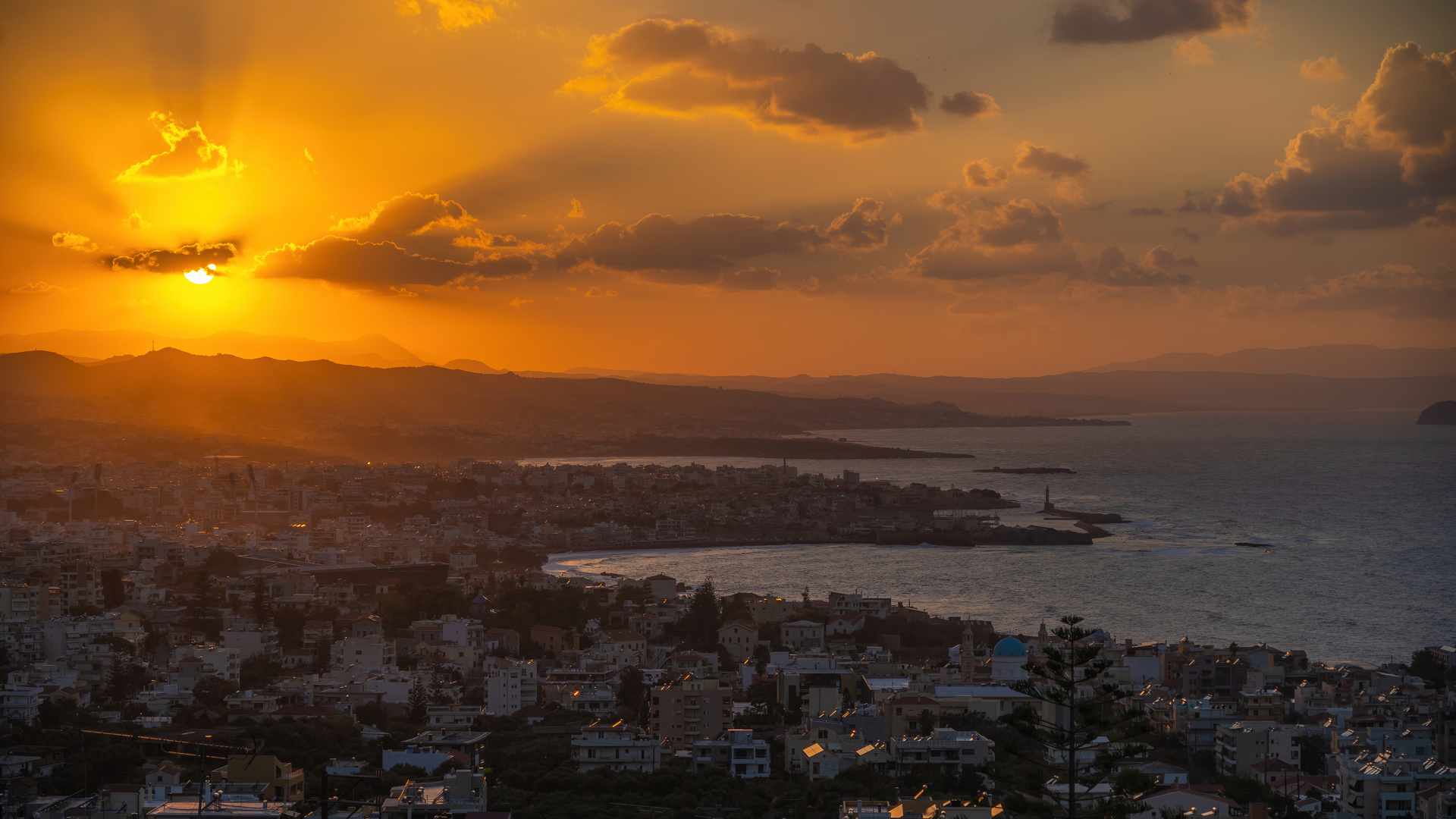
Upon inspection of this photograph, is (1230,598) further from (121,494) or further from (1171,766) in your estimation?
(121,494)

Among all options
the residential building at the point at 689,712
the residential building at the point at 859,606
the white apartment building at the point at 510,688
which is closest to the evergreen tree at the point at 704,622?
the residential building at the point at 859,606

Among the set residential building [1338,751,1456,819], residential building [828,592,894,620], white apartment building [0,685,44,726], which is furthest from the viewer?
residential building [828,592,894,620]

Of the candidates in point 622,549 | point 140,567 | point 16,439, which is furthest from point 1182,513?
point 16,439

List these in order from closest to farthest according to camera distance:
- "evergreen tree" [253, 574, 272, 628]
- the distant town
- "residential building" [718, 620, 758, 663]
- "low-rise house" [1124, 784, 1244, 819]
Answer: "low-rise house" [1124, 784, 1244, 819], the distant town, "residential building" [718, 620, 758, 663], "evergreen tree" [253, 574, 272, 628]

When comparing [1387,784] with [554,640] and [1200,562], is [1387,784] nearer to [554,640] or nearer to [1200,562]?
[554,640]

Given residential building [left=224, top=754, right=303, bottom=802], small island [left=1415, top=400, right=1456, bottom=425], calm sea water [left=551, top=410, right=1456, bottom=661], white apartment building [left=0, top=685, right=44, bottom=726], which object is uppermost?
small island [left=1415, top=400, right=1456, bottom=425]

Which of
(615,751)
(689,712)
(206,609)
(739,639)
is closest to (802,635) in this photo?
(739,639)

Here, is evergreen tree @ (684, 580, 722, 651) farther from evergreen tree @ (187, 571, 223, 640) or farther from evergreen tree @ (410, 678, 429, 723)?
evergreen tree @ (187, 571, 223, 640)

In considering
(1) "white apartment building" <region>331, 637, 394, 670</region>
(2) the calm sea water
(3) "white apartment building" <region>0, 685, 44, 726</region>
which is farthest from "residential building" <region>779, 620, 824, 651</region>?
(3) "white apartment building" <region>0, 685, 44, 726</region>
